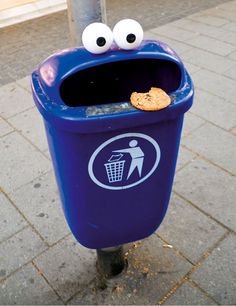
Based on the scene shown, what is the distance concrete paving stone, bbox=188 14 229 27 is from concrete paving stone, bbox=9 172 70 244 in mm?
4140

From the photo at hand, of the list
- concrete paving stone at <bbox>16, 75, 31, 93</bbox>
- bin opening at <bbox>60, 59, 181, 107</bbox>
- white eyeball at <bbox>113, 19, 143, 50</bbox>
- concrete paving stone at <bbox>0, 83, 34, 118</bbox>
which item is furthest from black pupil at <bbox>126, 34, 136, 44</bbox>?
concrete paving stone at <bbox>16, 75, 31, 93</bbox>

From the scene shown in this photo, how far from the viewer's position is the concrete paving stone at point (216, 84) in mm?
4020

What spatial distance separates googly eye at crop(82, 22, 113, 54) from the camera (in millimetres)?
1450

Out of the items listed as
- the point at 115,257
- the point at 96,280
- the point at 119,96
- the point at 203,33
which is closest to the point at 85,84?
the point at 119,96

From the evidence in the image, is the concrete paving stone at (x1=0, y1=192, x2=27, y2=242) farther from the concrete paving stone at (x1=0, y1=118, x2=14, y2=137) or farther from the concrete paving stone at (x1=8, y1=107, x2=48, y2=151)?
the concrete paving stone at (x1=0, y1=118, x2=14, y2=137)

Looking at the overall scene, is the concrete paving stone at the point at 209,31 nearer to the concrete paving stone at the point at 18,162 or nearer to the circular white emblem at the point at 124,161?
the concrete paving stone at the point at 18,162

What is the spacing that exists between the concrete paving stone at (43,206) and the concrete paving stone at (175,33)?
3.31m

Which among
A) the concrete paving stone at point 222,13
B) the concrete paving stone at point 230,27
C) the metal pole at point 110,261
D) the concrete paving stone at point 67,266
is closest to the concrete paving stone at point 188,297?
the metal pole at point 110,261

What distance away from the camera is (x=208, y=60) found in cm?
471

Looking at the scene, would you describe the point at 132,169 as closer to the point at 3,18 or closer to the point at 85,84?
the point at 85,84

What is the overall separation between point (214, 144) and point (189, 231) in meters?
1.06

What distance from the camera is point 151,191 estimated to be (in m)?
1.76

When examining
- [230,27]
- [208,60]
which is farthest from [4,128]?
[230,27]

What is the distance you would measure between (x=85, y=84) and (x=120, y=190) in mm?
522
